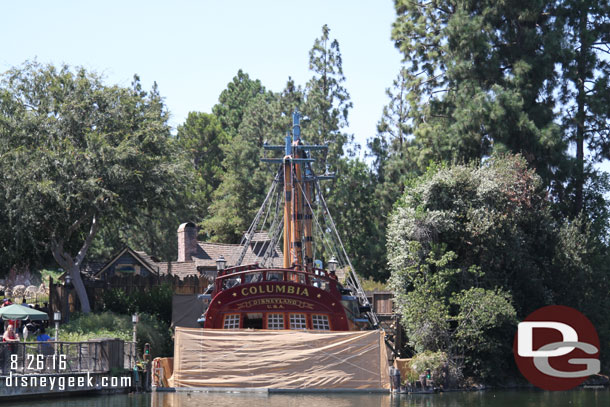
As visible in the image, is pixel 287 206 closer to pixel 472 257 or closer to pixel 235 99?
pixel 472 257

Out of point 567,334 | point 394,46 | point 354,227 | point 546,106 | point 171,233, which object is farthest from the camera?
point 171,233

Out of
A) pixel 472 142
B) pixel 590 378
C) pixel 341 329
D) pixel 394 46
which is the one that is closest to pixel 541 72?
pixel 472 142

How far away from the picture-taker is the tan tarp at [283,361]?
100 feet

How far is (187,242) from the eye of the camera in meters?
57.1

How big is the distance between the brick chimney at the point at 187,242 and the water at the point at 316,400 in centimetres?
2679

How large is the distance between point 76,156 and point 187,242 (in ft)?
61.6

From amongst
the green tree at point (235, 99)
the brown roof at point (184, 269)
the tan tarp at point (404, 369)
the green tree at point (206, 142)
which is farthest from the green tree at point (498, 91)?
the green tree at point (235, 99)

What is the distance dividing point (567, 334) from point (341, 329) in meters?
12.8

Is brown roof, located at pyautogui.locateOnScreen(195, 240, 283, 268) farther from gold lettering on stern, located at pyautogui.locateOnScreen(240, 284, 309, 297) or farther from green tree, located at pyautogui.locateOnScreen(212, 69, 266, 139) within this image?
green tree, located at pyautogui.locateOnScreen(212, 69, 266, 139)

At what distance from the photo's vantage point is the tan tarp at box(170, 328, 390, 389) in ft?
100

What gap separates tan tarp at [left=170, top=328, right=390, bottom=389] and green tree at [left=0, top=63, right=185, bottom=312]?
10.3 m

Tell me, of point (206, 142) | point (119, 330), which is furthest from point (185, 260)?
point (206, 142)

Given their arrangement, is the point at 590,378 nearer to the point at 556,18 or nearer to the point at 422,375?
the point at 422,375

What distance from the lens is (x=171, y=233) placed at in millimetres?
75562
